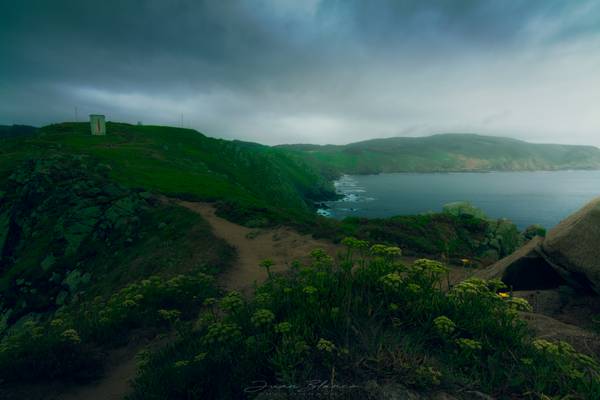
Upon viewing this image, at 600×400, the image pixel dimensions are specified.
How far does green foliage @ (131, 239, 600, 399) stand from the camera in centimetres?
362

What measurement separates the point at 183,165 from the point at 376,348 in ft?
166

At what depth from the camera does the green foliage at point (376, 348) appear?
3.62m

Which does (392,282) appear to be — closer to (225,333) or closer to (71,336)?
(225,333)

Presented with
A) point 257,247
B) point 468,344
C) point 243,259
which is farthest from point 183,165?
point 468,344

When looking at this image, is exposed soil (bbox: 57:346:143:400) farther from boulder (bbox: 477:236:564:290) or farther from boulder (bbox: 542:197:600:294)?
boulder (bbox: 477:236:564:290)

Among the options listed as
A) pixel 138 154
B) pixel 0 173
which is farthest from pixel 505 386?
pixel 138 154

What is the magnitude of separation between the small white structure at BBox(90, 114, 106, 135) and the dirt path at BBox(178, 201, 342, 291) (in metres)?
58.3

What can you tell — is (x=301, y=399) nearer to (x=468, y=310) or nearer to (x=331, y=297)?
(x=331, y=297)

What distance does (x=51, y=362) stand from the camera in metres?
5.67

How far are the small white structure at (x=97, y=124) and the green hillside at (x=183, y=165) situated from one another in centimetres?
222

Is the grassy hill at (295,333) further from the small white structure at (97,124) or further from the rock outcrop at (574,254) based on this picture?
the small white structure at (97,124)

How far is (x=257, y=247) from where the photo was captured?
17.3 meters

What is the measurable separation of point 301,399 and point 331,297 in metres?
1.96

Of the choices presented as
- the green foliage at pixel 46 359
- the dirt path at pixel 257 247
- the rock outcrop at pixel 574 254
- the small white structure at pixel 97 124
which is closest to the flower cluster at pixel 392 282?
the rock outcrop at pixel 574 254
